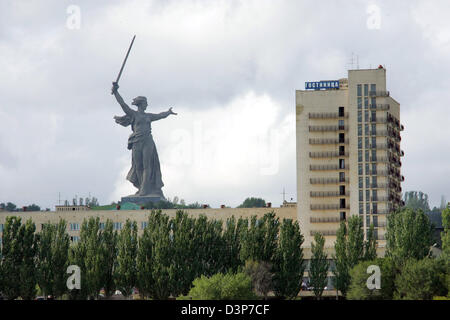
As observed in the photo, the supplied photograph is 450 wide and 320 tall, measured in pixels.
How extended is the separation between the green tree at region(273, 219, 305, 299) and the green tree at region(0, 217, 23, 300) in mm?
31946

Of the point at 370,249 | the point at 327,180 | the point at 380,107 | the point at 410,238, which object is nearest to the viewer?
the point at 410,238

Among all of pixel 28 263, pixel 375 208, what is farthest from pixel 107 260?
pixel 375 208

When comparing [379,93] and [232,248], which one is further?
[379,93]

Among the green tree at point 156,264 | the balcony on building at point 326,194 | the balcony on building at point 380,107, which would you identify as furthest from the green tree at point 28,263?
the balcony on building at point 380,107

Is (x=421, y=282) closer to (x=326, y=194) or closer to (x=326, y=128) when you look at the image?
(x=326, y=194)

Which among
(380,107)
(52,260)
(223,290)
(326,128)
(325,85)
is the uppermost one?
(325,85)

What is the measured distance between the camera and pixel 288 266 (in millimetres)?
132500

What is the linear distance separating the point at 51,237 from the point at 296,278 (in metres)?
31.4

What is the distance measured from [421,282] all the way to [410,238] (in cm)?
1839

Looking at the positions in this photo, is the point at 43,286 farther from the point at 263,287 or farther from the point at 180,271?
the point at 263,287

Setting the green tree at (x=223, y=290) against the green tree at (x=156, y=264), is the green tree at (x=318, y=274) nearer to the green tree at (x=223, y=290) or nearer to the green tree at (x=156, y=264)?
the green tree at (x=156, y=264)

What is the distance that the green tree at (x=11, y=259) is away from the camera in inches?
5034

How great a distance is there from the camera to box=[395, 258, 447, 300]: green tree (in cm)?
11612

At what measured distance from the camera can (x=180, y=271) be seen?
128 meters
